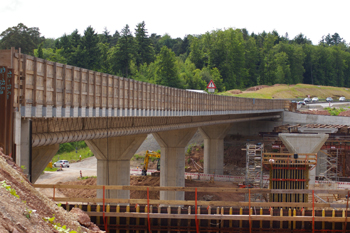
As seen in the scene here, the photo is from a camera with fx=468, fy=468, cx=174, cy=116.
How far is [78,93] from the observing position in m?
21.8

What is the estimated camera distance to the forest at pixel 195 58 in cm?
10575

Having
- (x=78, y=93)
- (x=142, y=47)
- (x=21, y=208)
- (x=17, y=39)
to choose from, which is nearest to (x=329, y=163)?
(x=78, y=93)

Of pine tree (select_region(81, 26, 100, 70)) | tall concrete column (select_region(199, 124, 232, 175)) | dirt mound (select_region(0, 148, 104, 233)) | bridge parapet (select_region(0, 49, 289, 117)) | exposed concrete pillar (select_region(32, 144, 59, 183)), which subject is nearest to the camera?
dirt mound (select_region(0, 148, 104, 233))

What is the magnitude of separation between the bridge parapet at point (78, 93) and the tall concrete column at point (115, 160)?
390 cm

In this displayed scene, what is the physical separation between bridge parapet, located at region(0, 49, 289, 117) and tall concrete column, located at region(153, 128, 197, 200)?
28.7 ft

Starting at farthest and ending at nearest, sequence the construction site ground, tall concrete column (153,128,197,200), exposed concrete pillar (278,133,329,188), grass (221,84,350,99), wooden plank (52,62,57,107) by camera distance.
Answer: grass (221,84,350,99)
the construction site ground
tall concrete column (153,128,197,200)
exposed concrete pillar (278,133,329,188)
wooden plank (52,62,57,107)

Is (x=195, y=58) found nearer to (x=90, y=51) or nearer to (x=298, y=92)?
(x=298, y=92)

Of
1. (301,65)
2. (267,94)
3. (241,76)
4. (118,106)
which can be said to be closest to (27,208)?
(118,106)

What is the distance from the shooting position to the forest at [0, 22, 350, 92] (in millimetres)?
105750

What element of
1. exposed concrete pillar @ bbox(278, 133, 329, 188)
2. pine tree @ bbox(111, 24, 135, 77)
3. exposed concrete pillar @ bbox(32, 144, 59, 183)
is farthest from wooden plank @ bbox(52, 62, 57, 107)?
pine tree @ bbox(111, 24, 135, 77)

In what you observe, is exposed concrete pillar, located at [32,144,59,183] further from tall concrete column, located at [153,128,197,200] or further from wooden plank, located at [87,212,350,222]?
tall concrete column, located at [153,128,197,200]

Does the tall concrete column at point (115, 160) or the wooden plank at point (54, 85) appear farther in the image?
the tall concrete column at point (115, 160)

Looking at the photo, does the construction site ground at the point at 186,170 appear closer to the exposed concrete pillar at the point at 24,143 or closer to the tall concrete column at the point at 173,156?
the tall concrete column at the point at 173,156

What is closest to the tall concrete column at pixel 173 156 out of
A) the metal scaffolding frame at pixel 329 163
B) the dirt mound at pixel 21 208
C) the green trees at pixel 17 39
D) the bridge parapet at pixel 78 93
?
the bridge parapet at pixel 78 93
